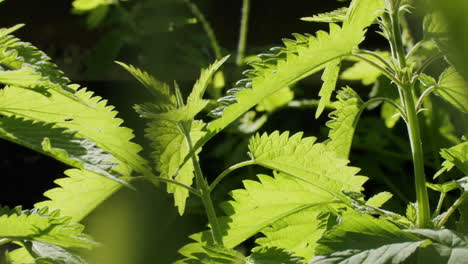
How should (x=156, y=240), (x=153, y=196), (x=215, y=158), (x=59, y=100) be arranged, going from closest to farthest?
1. (x=59, y=100)
2. (x=156, y=240)
3. (x=153, y=196)
4. (x=215, y=158)

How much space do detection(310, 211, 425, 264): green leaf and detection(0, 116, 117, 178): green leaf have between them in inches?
6.6

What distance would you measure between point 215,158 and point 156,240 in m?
0.52

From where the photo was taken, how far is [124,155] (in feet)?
1.60

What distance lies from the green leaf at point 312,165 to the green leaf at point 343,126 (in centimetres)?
8

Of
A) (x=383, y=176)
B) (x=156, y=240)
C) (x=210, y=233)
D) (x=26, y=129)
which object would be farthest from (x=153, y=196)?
(x=26, y=129)

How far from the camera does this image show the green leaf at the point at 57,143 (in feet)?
1.35

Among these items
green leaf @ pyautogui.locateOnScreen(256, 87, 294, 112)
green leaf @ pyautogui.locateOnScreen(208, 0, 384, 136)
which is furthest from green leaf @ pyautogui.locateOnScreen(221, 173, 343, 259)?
green leaf @ pyautogui.locateOnScreen(256, 87, 294, 112)

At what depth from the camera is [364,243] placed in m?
0.47

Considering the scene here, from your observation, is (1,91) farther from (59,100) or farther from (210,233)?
(210,233)

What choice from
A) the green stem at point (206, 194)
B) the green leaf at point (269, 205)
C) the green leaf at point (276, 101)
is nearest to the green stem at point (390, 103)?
the green leaf at point (269, 205)

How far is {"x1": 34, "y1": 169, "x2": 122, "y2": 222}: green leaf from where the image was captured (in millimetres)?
590

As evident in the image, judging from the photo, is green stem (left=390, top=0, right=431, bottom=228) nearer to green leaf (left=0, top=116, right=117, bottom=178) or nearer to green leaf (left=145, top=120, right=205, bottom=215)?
green leaf (left=145, top=120, right=205, bottom=215)

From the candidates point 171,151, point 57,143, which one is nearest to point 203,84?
point 171,151

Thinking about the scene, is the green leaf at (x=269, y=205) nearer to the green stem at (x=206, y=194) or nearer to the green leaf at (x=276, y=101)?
the green stem at (x=206, y=194)
